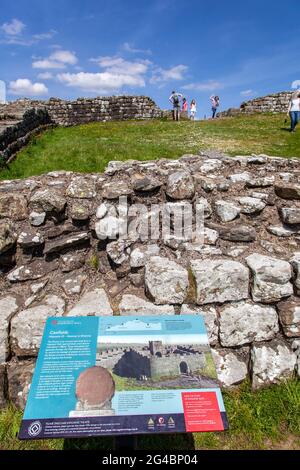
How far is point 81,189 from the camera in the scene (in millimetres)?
4074

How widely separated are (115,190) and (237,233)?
1.48 metres

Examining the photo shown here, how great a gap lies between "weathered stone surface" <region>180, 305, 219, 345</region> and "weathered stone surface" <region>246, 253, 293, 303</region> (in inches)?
19.2

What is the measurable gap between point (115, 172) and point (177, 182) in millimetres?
806

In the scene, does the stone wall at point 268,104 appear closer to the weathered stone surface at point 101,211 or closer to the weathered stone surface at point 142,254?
the weathered stone surface at point 101,211

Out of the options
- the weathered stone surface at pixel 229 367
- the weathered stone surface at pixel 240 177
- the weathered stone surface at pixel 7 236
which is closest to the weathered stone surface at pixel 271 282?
the weathered stone surface at pixel 229 367

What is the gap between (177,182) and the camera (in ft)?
13.4

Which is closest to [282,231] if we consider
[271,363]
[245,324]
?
[245,324]

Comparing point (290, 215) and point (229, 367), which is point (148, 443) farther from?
point (290, 215)

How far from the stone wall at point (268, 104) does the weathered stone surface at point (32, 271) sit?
22225 millimetres

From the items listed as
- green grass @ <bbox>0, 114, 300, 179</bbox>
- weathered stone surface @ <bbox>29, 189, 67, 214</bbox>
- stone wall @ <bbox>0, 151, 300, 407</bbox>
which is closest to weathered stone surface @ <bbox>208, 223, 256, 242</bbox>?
stone wall @ <bbox>0, 151, 300, 407</bbox>

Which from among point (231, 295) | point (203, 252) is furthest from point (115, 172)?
point (231, 295)
